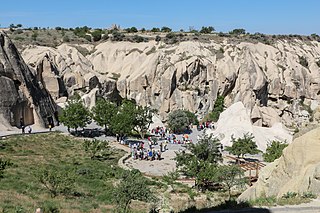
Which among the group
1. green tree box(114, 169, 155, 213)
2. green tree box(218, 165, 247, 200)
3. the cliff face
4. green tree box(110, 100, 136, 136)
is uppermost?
the cliff face

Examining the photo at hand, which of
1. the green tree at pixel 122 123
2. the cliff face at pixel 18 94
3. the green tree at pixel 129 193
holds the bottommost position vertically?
the green tree at pixel 129 193

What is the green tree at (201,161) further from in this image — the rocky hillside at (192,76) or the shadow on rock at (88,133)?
the rocky hillside at (192,76)

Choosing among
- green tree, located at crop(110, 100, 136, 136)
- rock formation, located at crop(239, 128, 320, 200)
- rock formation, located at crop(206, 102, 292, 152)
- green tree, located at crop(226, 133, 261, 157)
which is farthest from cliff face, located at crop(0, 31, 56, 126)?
rock formation, located at crop(239, 128, 320, 200)

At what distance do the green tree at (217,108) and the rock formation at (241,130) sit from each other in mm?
15841

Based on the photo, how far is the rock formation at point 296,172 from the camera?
1220 cm

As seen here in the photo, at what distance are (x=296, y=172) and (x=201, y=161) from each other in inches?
437

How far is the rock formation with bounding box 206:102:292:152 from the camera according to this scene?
3770 centimetres

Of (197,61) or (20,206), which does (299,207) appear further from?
(197,61)

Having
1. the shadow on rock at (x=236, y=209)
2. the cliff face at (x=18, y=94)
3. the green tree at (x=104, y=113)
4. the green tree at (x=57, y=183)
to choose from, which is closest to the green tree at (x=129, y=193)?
the green tree at (x=57, y=183)

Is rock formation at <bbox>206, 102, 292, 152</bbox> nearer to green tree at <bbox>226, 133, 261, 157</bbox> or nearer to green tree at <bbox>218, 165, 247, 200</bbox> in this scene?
green tree at <bbox>226, 133, 261, 157</bbox>

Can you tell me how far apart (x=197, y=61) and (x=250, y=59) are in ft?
30.3

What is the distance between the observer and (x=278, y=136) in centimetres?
3975

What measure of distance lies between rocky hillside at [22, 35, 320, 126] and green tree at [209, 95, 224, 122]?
0.85m

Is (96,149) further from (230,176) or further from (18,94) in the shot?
(18,94)
